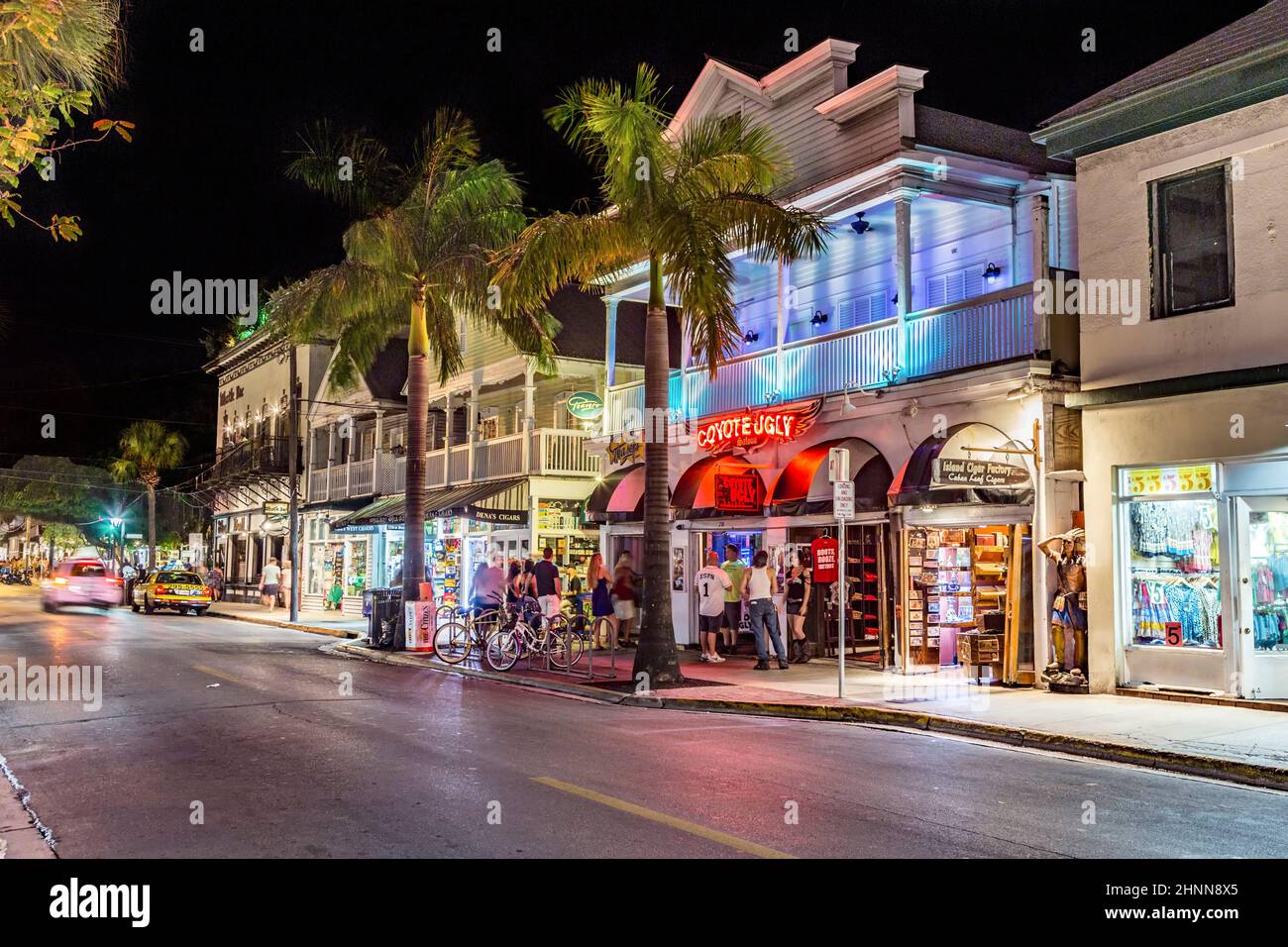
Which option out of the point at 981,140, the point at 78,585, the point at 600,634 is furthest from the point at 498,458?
the point at 78,585

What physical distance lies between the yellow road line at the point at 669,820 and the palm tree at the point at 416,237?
49.8 feet

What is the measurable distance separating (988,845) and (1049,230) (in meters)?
12.3

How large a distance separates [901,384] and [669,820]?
1129 cm

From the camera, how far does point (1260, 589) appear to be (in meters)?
13.2

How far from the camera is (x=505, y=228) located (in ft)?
77.4

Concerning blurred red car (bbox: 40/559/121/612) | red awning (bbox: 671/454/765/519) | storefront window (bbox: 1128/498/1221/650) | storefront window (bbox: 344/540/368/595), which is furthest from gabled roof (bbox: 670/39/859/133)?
blurred red car (bbox: 40/559/121/612)

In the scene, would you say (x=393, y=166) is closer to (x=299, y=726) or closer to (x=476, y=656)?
(x=476, y=656)

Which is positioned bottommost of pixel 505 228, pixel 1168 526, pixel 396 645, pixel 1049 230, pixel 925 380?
pixel 396 645

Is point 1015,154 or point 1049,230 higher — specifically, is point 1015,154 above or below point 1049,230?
above

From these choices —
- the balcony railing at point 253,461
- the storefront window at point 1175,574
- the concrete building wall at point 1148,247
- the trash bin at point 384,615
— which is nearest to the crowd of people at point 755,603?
the storefront window at point 1175,574

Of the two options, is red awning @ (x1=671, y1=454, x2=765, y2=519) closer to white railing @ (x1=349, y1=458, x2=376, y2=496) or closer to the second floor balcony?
the second floor balcony

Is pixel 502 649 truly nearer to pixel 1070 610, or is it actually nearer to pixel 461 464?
pixel 1070 610
